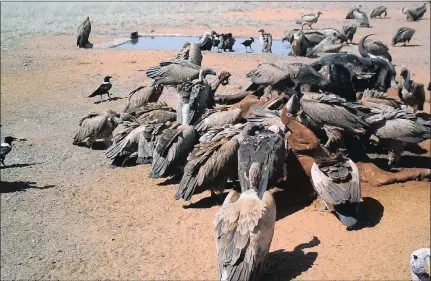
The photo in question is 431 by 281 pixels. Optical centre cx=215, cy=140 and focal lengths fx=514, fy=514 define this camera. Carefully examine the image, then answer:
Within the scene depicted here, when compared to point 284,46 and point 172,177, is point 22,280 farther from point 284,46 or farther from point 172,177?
point 284,46

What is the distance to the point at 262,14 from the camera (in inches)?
1195

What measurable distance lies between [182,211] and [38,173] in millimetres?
2800

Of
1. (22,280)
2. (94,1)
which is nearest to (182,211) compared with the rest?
(22,280)

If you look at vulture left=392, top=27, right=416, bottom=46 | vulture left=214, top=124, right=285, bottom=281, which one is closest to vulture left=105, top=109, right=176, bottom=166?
vulture left=214, top=124, right=285, bottom=281

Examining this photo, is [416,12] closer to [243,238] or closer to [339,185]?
[339,185]

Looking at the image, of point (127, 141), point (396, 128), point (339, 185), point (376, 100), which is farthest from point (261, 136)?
point (376, 100)

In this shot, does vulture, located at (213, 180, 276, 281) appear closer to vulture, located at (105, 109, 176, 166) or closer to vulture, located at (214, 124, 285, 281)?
vulture, located at (214, 124, 285, 281)

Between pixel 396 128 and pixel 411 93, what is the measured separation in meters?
2.50

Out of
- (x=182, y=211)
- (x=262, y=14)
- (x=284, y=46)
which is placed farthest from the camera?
(x=262, y=14)

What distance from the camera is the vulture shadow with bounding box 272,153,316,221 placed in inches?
259

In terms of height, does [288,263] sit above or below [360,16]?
above

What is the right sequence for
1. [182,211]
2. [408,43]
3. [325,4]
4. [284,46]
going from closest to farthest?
1. [182,211]
2. [408,43]
3. [284,46]
4. [325,4]

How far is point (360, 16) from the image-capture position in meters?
25.1

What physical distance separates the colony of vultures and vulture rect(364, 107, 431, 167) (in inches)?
0.6
